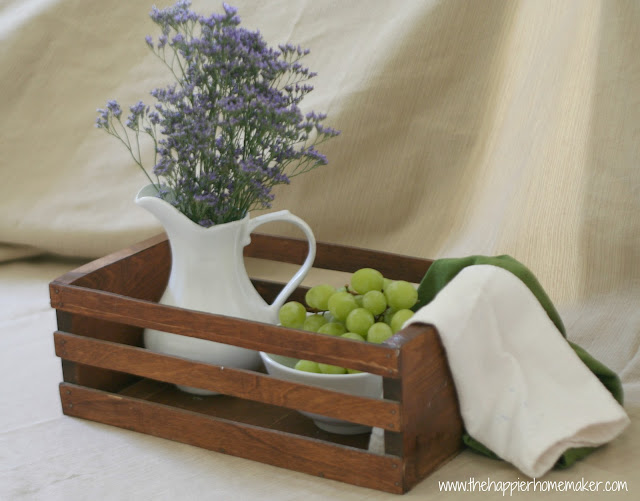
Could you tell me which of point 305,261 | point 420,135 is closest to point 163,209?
point 305,261

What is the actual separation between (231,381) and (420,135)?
2.52 ft

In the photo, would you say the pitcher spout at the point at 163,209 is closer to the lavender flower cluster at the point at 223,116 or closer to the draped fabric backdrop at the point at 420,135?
the lavender flower cluster at the point at 223,116

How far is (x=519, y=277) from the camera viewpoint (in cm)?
108

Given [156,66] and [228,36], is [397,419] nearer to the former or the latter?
[228,36]

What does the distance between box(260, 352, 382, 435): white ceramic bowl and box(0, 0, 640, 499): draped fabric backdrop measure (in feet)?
1.31

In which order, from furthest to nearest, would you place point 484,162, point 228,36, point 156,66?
point 156,66, point 484,162, point 228,36

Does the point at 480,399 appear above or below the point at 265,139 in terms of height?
below

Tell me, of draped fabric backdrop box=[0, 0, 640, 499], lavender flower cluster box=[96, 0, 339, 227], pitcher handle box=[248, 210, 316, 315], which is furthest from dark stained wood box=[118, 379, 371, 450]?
draped fabric backdrop box=[0, 0, 640, 499]

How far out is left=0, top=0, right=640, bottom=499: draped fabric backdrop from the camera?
1486 millimetres

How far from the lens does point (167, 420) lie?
1.09 metres

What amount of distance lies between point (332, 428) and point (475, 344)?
20 centimetres

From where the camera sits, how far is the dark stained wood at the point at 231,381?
951 mm

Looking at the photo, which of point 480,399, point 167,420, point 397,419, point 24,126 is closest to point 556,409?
point 480,399

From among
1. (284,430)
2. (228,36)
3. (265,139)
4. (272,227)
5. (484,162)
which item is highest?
(228,36)
